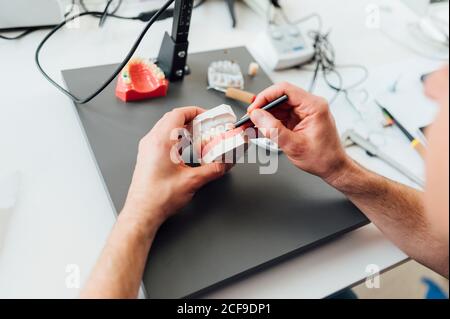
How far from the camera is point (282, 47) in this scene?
1043 mm

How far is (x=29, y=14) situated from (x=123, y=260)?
0.66 meters

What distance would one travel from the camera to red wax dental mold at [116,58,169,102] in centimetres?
83

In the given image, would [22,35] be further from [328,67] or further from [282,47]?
[328,67]

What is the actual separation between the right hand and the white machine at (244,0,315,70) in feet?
1.06

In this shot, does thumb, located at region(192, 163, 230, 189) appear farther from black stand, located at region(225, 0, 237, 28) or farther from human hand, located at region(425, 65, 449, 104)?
black stand, located at region(225, 0, 237, 28)

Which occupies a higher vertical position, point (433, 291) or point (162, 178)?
point (162, 178)

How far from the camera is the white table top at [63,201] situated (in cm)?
64

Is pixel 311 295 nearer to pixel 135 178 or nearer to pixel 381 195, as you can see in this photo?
pixel 381 195

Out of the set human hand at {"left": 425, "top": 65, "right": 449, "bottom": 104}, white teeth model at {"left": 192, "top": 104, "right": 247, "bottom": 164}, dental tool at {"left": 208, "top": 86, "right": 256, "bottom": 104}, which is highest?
human hand at {"left": 425, "top": 65, "right": 449, "bottom": 104}

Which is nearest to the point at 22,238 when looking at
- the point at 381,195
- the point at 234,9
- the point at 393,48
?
the point at 381,195

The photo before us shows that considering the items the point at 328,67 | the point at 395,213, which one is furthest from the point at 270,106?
the point at 328,67

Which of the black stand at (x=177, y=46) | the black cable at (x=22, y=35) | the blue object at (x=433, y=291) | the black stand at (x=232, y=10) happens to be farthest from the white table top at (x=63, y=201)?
the blue object at (x=433, y=291)

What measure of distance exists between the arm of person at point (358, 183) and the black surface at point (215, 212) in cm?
4

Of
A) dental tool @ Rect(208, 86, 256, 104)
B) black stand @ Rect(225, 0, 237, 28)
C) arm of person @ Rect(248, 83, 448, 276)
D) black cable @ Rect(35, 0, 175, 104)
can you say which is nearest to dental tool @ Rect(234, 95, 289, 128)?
arm of person @ Rect(248, 83, 448, 276)
